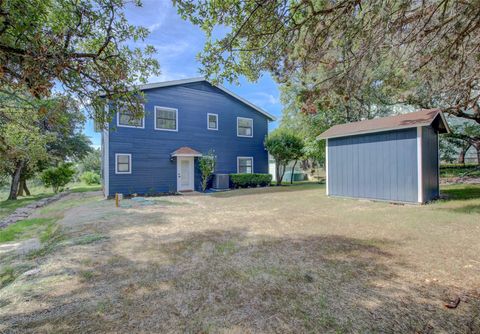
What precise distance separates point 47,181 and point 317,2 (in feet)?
60.9

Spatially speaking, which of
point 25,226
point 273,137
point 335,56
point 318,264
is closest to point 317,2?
point 335,56

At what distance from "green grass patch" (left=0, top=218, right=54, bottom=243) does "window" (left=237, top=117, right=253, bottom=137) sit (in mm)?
10962

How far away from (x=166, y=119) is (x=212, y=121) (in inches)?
110

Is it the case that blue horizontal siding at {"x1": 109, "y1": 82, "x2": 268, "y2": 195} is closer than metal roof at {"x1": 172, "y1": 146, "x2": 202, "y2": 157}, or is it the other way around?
blue horizontal siding at {"x1": 109, "y1": 82, "x2": 268, "y2": 195}

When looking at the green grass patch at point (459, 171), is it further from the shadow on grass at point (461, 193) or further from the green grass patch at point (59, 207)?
the green grass patch at point (59, 207)

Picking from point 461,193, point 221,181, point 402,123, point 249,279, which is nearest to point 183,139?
point 221,181

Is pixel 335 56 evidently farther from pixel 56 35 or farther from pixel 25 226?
pixel 25 226

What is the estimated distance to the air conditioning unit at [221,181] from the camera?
1430 centimetres

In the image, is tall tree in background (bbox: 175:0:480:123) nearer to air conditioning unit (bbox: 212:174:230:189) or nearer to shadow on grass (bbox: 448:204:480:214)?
shadow on grass (bbox: 448:204:480:214)

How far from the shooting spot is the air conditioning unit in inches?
563

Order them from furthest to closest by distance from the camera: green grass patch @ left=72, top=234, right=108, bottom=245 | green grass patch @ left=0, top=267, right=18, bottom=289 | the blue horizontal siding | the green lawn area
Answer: the blue horizontal siding → the green lawn area → green grass patch @ left=72, top=234, right=108, bottom=245 → green grass patch @ left=0, top=267, right=18, bottom=289

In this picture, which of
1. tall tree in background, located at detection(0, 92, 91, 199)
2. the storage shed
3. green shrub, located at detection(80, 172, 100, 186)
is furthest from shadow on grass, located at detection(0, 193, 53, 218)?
green shrub, located at detection(80, 172, 100, 186)

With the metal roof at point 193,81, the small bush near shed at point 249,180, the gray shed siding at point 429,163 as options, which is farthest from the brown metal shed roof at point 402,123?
the metal roof at point 193,81

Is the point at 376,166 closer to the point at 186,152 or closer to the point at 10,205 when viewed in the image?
the point at 186,152
